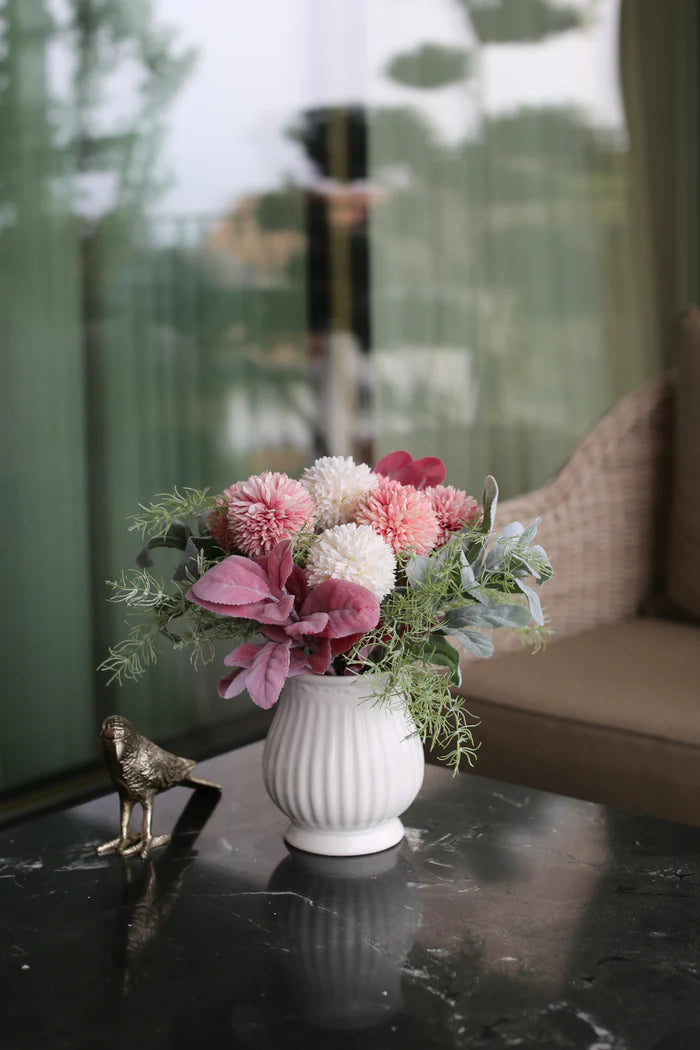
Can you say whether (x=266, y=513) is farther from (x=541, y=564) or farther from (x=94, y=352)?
(x=94, y=352)

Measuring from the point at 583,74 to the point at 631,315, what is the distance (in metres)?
0.66

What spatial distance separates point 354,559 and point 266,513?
86mm

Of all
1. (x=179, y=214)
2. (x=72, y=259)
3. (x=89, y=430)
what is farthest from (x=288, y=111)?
(x=89, y=430)

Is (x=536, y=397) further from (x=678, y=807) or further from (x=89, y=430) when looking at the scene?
(x=678, y=807)

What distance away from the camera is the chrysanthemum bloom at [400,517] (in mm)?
893

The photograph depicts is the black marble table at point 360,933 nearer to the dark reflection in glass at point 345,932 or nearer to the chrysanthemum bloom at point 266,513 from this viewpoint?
the dark reflection in glass at point 345,932

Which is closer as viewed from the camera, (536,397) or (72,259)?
(72,259)

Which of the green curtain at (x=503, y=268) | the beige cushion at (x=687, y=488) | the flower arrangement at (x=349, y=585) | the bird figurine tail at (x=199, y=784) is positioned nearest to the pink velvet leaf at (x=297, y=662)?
the flower arrangement at (x=349, y=585)

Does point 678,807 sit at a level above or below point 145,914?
below

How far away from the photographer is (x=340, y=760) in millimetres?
924

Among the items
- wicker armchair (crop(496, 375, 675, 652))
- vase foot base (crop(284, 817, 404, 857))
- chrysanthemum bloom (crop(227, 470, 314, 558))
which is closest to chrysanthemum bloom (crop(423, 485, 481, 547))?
chrysanthemum bloom (crop(227, 470, 314, 558))

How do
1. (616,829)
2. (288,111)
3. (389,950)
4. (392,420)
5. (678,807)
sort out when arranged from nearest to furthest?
(389,950), (616,829), (678,807), (288,111), (392,420)

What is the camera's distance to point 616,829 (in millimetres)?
1031

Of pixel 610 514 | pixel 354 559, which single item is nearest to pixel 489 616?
pixel 354 559
